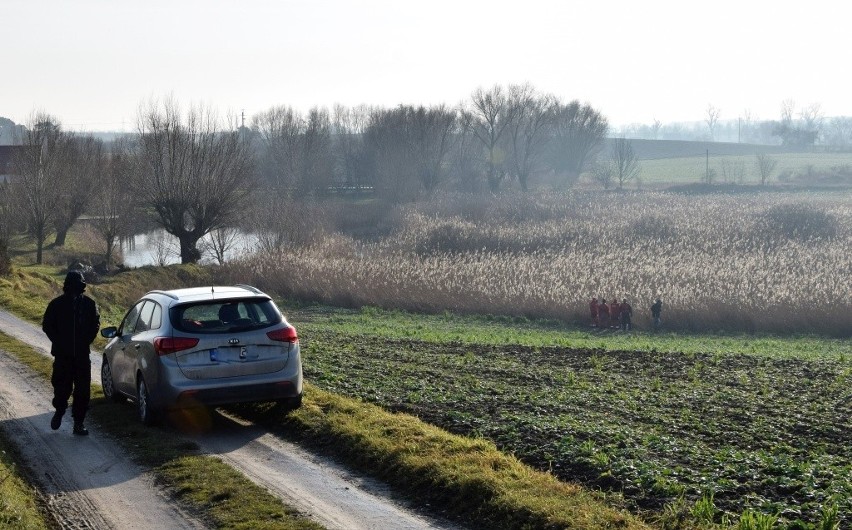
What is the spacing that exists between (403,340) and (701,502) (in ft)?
56.3

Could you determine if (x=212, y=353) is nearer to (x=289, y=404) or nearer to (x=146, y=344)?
(x=146, y=344)

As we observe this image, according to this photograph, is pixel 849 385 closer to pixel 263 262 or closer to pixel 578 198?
pixel 263 262

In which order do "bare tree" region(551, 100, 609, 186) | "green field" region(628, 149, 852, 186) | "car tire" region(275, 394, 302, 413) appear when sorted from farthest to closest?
"bare tree" region(551, 100, 609, 186)
"green field" region(628, 149, 852, 186)
"car tire" region(275, 394, 302, 413)

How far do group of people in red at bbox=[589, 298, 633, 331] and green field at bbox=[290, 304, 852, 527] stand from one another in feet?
39.3

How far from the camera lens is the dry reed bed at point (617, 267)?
36.5 meters

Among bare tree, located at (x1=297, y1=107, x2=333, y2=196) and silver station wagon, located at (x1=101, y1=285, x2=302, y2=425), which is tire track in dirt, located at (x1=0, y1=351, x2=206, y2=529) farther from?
bare tree, located at (x1=297, y1=107, x2=333, y2=196)

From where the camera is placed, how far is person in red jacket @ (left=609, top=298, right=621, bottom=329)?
3531 cm

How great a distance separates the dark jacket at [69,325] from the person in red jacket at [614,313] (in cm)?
2573

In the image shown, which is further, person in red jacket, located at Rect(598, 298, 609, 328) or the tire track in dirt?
person in red jacket, located at Rect(598, 298, 609, 328)

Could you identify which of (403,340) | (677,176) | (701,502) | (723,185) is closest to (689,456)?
(701,502)

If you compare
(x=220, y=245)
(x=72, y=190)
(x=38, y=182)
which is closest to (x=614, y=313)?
(x=220, y=245)

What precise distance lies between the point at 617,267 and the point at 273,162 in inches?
2516

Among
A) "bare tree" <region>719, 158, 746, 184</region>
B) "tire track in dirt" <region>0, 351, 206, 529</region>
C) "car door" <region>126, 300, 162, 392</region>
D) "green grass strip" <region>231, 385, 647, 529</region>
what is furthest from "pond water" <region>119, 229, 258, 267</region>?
"bare tree" <region>719, 158, 746, 184</region>

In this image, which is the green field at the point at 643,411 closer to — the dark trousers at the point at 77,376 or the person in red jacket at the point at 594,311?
the dark trousers at the point at 77,376
